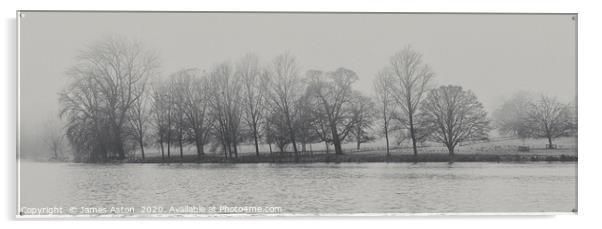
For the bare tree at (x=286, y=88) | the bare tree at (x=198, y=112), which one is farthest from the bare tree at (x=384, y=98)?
the bare tree at (x=198, y=112)

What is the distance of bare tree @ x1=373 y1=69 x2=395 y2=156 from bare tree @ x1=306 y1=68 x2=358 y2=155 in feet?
0.64

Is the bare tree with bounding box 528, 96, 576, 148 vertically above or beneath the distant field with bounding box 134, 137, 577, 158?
above

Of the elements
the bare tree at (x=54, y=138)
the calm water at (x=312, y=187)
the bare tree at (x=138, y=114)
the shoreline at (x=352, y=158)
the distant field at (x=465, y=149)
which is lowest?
the calm water at (x=312, y=187)

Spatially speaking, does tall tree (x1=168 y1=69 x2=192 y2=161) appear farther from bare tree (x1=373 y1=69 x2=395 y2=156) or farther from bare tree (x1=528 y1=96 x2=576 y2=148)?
bare tree (x1=528 y1=96 x2=576 y2=148)

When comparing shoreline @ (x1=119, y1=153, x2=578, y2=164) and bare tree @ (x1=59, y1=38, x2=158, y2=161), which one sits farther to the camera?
shoreline @ (x1=119, y1=153, x2=578, y2=164)

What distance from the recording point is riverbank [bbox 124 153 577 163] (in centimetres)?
598

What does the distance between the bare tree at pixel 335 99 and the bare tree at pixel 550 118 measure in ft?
4.83

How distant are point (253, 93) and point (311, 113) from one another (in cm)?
50

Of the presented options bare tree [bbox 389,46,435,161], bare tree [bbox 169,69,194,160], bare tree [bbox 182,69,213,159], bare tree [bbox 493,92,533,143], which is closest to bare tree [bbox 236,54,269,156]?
bare tree [bbox 182,69,213,159]

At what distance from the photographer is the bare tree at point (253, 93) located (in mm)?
5941

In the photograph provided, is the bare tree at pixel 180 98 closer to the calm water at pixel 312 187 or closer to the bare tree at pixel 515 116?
the calm water at pixel 312 187

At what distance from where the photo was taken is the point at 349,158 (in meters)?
6.01
